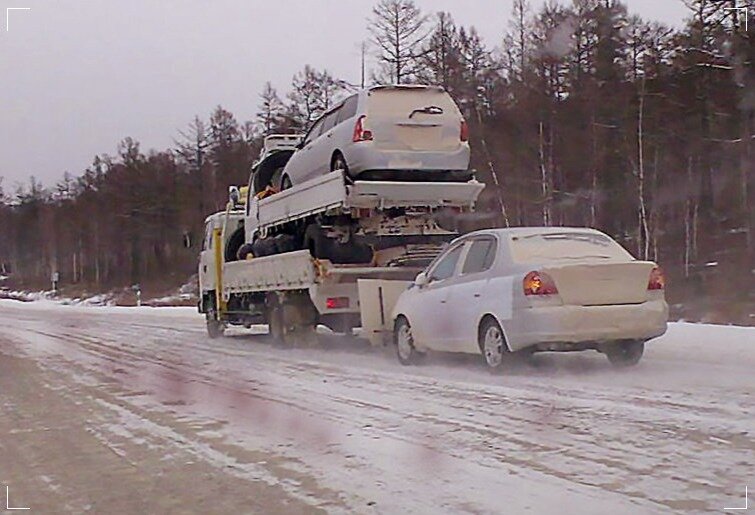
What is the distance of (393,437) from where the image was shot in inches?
283

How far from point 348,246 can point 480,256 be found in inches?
154

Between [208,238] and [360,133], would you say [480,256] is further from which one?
[208,238]

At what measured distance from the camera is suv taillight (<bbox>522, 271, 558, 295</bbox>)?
975 cm

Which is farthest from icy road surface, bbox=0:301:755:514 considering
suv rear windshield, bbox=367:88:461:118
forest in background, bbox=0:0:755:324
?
forest in background, bbox=0:0:755:324

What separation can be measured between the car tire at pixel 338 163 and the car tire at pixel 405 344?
2.67 m

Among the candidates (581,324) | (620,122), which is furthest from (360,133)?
(620,122)

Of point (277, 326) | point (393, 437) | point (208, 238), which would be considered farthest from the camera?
point (208, 238)

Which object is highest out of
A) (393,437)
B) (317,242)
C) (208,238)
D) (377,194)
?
(377,194)

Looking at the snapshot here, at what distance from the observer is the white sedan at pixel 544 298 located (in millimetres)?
9742

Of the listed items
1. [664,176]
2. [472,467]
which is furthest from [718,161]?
[472,467]

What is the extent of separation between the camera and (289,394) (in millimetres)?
9805

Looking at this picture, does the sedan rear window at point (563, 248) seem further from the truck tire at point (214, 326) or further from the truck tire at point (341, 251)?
the truck tire at point (214, 326)

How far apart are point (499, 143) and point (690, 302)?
10779 millimetres

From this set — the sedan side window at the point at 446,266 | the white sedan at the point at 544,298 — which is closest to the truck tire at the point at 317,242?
the sedan side window at the point at 446,266
